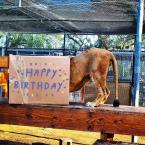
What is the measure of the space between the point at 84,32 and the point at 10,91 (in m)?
8.03

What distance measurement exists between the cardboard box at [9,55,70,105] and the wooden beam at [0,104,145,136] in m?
0.12

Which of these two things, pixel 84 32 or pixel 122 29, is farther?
pixel 84 32

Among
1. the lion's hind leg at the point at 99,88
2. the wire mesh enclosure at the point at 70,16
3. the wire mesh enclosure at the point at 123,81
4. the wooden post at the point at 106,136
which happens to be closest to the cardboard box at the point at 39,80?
the lion's hind leg at the point at 99,88

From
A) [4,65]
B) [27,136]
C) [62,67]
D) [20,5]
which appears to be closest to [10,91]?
[4,65]

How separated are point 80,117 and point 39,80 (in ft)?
2.08

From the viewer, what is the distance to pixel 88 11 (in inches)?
377

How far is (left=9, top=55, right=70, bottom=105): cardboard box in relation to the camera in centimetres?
454

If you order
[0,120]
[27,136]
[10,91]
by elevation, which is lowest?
[27,136]

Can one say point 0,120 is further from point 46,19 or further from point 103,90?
point 46,19

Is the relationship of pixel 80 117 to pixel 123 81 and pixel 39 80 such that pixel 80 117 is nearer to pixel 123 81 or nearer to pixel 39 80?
pixel 39 80

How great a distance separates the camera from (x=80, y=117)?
14.3 ft

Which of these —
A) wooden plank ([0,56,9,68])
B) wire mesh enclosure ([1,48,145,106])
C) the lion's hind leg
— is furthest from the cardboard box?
wire mesh enclosure ([1,48,145,106])

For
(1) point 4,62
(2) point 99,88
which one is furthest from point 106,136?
(1) point 4,62

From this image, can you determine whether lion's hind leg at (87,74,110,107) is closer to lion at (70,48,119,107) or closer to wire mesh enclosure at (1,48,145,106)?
lion at (70,48,119,107)
